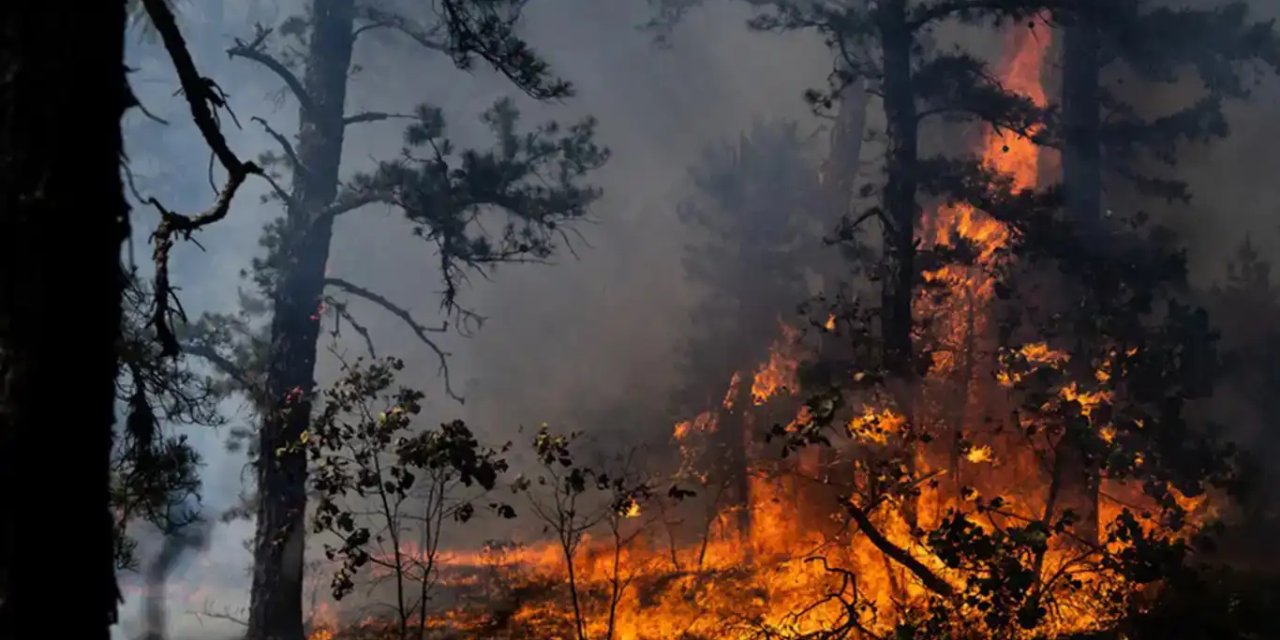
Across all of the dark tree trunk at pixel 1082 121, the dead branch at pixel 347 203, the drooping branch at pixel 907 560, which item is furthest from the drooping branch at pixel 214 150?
the dark tree trunk at pixel 1082 121

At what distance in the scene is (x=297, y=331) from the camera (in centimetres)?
930

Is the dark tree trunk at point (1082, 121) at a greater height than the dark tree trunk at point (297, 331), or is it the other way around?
the dark tree trunk at point (1082, 121)

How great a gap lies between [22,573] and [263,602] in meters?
8.16

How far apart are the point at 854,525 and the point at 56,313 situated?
990 centimetres

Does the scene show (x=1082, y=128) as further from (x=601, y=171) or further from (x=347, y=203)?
(x=601, y=171)

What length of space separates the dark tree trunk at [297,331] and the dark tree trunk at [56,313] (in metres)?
5.86

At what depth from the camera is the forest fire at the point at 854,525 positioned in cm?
702

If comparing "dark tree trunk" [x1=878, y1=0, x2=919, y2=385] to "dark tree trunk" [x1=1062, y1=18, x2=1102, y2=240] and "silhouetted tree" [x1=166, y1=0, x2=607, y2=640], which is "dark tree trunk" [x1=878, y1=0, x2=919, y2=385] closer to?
"dark tree trunk" [x1=1062, y1=18, x2=1102, y2=240]

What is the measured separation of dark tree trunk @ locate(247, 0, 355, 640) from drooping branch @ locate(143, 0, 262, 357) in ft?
16.8

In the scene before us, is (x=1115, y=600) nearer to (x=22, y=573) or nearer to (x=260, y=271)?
(x=22, y=573)

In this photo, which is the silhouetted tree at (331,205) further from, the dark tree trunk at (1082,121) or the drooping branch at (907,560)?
the dark tree trunk at (1082,121)

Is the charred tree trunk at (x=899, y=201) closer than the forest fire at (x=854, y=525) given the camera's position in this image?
No

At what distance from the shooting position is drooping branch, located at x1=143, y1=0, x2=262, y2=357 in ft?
8.36

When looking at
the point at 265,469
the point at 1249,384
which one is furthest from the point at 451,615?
the point at 1249,384
